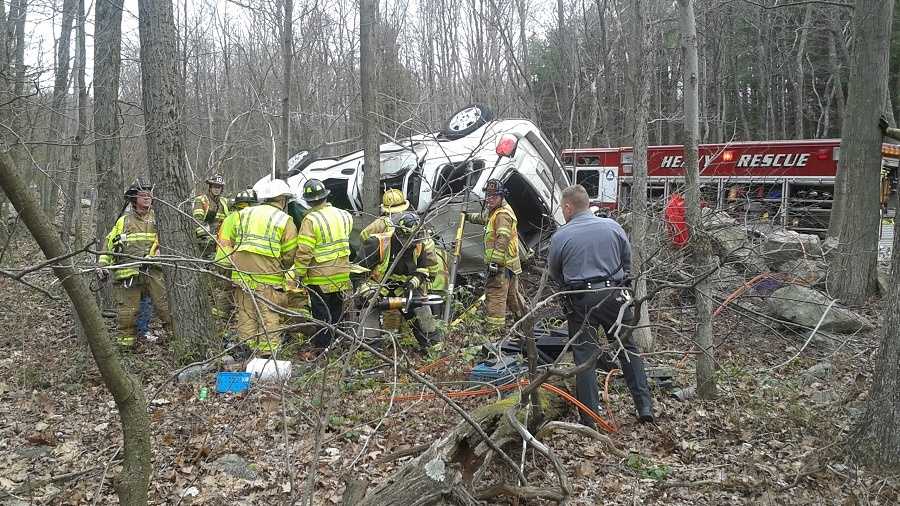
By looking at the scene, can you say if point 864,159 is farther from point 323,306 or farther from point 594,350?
point 323,306

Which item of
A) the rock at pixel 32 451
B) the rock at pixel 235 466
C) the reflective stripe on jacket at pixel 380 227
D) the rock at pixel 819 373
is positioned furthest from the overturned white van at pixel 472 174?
the rock at pixel 32 451

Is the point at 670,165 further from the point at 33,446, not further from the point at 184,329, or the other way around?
the point at 33,446

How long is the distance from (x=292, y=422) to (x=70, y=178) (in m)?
5.12

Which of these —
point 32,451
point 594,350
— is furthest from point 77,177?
point 594,350

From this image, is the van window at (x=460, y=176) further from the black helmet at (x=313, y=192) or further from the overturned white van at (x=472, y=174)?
Answer: the black helmet at (x=313, y=192)

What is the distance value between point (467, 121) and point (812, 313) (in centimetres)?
543

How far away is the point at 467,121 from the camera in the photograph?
10.0 meters

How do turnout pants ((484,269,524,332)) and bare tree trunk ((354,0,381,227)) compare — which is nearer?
turnout pants ((484,269,524,332))

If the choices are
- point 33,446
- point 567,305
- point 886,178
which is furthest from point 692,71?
point 886,178

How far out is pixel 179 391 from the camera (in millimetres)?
5570

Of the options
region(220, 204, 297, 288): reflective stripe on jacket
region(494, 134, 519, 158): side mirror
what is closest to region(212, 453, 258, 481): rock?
region(220, 204, 297, 288): reflective stripe on jacket

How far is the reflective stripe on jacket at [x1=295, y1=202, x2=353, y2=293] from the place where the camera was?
6.45 metres

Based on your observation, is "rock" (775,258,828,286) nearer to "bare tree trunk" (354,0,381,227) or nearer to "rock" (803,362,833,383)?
"rock" (803,362,833,383)

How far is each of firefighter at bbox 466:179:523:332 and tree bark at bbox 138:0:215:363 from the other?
311cm
